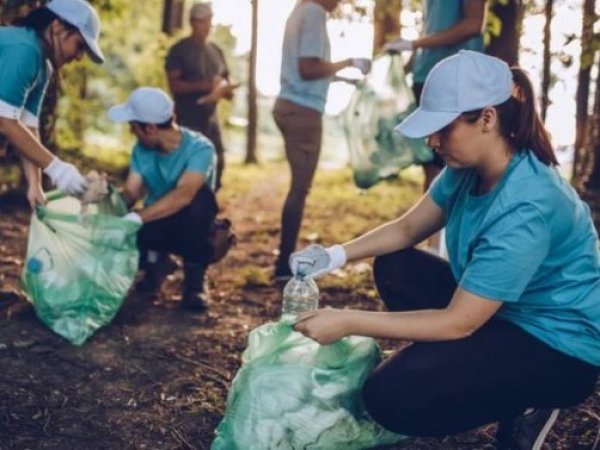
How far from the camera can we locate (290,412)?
8.04ft

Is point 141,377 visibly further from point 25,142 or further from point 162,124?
point 162,124

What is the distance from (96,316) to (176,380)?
542mm

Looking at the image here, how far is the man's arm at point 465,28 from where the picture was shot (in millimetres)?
4090

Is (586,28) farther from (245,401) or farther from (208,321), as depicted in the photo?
(245,401)

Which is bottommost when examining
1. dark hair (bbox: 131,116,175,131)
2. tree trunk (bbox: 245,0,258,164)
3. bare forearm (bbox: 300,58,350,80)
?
tree trunk (bbox: 245,0,258,164)

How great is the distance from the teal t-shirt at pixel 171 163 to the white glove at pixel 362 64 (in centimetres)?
95

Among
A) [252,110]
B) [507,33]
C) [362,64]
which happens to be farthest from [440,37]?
[252,110]

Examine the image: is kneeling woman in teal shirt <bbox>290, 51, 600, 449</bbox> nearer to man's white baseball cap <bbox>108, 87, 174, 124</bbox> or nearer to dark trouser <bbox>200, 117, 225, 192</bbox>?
man's white baseball cap <bbox>108, 87, 174, 124</bbox>

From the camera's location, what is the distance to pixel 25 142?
11.2 ft

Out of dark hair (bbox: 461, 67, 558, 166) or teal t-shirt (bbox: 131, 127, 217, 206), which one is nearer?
dark hair (bbox: 461, 67, 558, 166)

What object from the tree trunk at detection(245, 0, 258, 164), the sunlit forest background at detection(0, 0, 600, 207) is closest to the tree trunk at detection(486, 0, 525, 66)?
the sunlit forest background at detection(0, 0, 600, 207)

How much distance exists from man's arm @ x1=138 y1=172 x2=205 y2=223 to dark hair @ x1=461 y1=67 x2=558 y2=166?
1880 mm

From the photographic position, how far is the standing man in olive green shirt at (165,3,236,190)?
19.1 ft

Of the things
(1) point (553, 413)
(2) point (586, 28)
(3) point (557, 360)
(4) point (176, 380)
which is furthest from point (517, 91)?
(2) point (586, 28)
